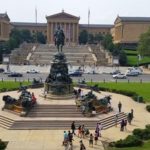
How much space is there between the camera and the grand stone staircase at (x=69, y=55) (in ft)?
387

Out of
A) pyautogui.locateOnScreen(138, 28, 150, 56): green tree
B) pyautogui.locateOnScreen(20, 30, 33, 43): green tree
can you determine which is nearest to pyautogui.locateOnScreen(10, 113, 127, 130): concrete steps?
pyautogui.locateOnScreen(138, 28, 150, 56): green tree

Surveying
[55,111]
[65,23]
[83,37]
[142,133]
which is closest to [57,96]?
[55,111]

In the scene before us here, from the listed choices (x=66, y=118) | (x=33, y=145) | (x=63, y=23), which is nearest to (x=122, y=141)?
(x=33, y=145)

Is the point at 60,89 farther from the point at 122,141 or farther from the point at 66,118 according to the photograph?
the point at 122,141

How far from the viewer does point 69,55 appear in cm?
12694

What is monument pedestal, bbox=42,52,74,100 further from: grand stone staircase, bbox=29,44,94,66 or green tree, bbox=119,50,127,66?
grand stone staircase, bbox=29,44,94,66

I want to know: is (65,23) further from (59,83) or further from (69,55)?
(59,83)

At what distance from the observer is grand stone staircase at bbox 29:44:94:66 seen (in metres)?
118

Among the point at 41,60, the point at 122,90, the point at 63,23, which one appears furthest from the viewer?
the point at 63,23

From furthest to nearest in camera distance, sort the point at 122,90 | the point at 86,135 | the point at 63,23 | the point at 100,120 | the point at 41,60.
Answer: the point at 63,23 → the point at 41,60 → the point at 122,90 → the point at 100,120 → the point at 86,135

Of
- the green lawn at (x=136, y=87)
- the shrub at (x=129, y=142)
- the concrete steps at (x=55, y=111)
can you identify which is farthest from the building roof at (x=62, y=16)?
the shrub at (x=129, y=142)

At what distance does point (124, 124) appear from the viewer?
3784 cm

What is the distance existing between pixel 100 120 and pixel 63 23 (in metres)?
143

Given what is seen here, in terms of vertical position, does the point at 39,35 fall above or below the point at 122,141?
above
